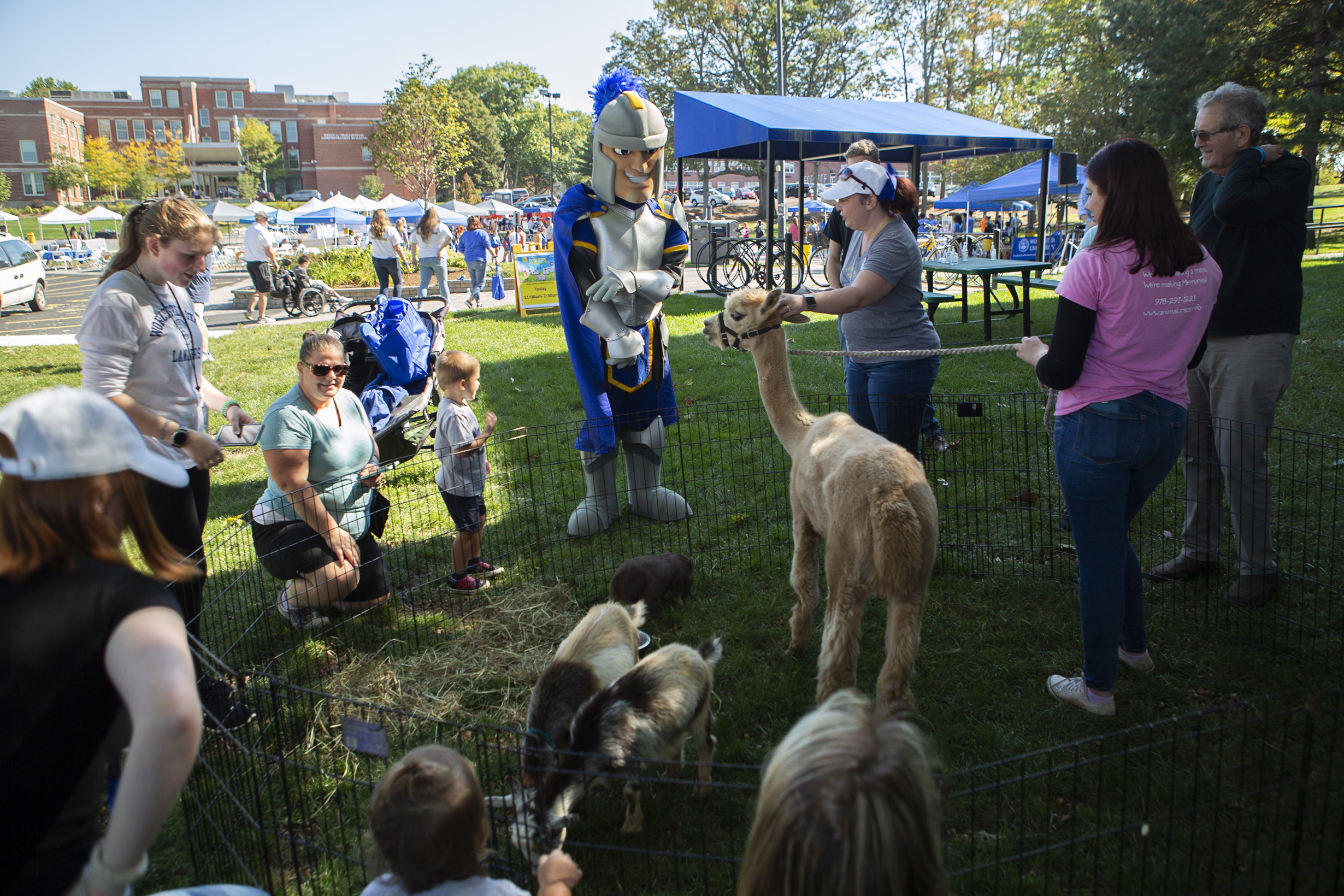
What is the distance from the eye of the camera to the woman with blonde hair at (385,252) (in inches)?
588

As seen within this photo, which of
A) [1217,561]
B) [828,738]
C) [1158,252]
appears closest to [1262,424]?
[1217,561]

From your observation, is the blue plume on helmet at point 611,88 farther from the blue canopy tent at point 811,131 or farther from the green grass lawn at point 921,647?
the blue canopy tent at point 811,131

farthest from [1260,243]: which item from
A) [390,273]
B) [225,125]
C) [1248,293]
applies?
[225,125]

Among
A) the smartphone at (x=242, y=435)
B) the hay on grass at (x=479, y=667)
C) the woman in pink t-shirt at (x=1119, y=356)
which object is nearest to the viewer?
the woman in pink t-shirt at (x=1119, y=356)

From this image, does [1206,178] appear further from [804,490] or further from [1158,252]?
[804,490]

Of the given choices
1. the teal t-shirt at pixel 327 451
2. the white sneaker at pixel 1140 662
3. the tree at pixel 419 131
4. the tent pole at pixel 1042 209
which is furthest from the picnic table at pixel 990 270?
the tree at pixel 419 131

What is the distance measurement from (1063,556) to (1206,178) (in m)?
2.12

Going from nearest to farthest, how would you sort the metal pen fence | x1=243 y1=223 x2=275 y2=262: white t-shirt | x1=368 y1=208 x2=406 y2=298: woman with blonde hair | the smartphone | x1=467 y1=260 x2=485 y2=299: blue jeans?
the metal pen fence, the smartphone, x1=368 y1=208 x2=406 y2=298: woman with blonde hair, x1=243 y1=223 x2=275 y2=262: white t-shirt, x1=467 y1=260 x2=485 y2=299: blue jeans

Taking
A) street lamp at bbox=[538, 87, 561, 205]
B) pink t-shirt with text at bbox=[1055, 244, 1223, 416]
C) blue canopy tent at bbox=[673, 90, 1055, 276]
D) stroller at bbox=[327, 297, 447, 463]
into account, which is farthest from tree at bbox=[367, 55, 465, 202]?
pink t-shirt with text at bbox=[1055, 244, 1223, 416]

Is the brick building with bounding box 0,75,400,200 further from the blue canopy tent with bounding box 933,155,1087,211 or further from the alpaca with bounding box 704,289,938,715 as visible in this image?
the alpaca with bounding box 704,289,938,715

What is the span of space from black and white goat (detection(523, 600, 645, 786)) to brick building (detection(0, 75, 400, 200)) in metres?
80.4

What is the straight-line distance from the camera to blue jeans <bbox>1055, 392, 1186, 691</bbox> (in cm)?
288

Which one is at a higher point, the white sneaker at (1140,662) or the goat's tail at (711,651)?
the goat's tail at (711,651)

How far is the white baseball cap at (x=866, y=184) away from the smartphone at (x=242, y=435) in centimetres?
302
